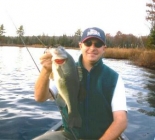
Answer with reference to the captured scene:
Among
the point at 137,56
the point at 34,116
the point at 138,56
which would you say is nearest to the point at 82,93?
the point at 34,116

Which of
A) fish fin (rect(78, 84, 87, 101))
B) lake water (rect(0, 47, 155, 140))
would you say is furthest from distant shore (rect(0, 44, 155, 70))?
fish fin (rect(78, 84, 87, 101))

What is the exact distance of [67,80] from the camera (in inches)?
134

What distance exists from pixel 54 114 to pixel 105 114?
5261mm

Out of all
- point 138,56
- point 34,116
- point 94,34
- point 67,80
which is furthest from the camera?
point 138,56

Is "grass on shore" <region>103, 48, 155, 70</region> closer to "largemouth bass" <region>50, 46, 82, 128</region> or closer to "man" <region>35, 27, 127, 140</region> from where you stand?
"man" <region>35, 27, 127, 140</region>

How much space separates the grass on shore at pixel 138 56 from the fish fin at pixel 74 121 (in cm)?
2748

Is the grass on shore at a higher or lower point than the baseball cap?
lower

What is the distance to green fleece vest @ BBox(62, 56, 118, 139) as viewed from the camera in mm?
3781

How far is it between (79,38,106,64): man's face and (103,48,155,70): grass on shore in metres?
27.2

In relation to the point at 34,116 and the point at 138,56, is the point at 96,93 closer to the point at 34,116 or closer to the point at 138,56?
the point at 34,116

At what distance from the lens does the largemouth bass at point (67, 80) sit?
3260 mm

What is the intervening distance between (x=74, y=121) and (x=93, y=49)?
994mm

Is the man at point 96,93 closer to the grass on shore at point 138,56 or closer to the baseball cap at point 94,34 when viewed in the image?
the baseball cap at point 94,34

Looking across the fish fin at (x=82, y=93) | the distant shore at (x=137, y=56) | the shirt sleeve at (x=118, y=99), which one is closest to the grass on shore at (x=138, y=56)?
the distant shore at (x=137, y=56)
